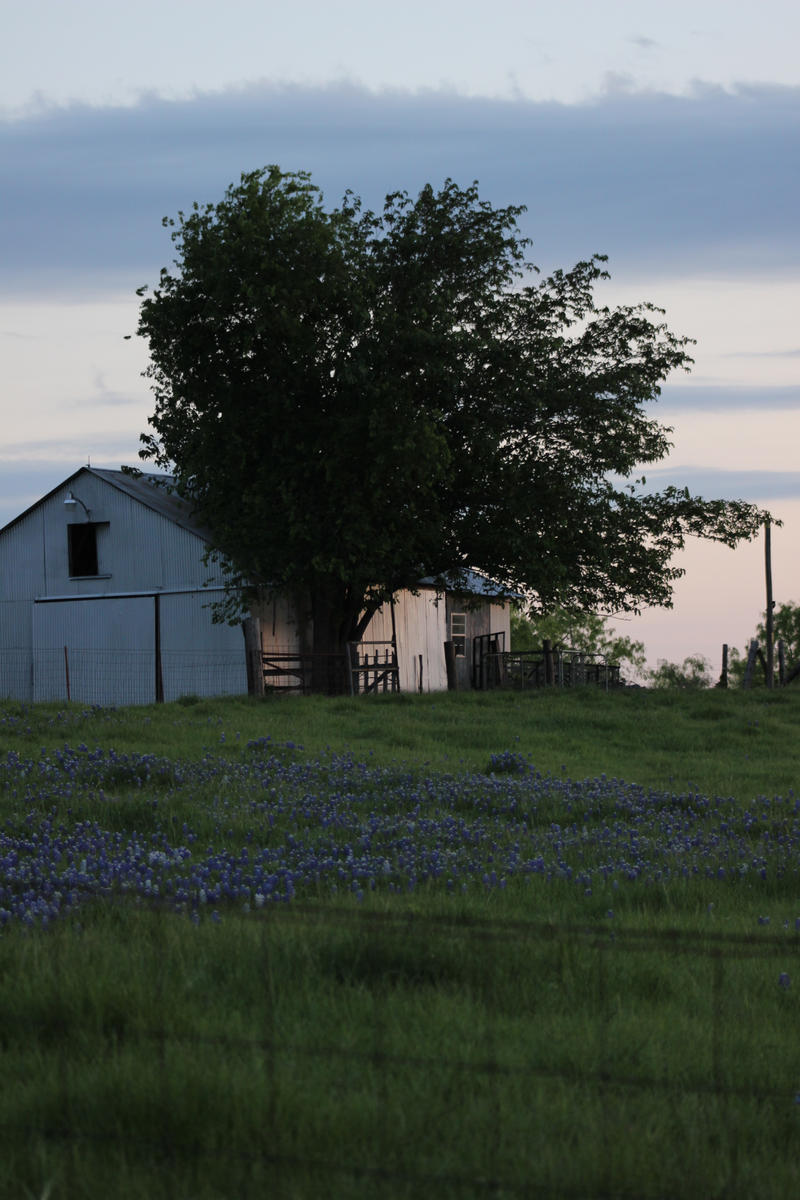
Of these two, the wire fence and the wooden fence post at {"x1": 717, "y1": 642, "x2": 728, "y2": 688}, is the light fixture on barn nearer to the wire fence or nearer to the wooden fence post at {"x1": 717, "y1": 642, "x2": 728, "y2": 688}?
the wire fence

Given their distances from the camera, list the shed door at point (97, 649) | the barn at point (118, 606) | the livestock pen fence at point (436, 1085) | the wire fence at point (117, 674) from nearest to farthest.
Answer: the livestock pen fence at point (436, 1085)
the wire fence at point (117, 674)
the barn at point (118, 606)
the shed door at point (97, 649)

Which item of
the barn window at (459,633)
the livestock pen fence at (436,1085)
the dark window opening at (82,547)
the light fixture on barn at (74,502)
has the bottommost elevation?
the livestock pen fence at (436,1085)

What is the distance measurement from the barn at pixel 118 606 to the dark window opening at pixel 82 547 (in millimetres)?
33

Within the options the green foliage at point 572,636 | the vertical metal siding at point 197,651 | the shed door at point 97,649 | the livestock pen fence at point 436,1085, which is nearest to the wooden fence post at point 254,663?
the vertical metal siding at point 197,651

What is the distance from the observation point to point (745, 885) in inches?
356

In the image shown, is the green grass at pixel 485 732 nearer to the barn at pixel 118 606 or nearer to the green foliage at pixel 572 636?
the barn at pixel 118 606

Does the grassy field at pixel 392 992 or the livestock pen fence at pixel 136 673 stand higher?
the livestock pen fence at pixel 136 673

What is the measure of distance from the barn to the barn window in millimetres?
8003

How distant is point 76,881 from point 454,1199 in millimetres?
4862

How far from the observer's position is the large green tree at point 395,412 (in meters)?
32.4

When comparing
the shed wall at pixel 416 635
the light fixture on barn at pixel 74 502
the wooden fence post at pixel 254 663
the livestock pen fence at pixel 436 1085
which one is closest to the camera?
the livestock pen fence at pixel 436 1085

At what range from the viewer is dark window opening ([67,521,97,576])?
130 ft

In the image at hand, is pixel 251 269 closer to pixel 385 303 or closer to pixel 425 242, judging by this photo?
pixel 385 303

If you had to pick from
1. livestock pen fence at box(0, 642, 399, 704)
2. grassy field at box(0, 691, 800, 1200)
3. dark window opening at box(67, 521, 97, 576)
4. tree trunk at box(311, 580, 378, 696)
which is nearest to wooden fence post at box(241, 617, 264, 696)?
tree trunk at box(311, 580, 378, 696)
